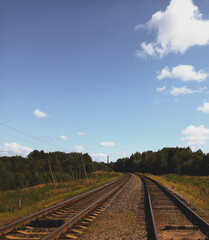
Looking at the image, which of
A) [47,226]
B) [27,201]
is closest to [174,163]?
[27,201]

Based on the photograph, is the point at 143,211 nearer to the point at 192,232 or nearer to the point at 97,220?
the point at 97,220

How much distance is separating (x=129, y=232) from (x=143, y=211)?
366cm

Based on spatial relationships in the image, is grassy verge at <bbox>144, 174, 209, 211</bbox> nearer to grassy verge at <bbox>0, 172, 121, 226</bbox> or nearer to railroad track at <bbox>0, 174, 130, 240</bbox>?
railroad track at <bbox>0, 174, 130, 240</bbox>

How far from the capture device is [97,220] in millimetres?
9070

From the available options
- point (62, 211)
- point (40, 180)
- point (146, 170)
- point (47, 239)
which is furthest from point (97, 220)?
point (146, 170)

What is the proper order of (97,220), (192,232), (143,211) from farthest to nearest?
1. (143,211)
2. (97,220)
3. (192,232)

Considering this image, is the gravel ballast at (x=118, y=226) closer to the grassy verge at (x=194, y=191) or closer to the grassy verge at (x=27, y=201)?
the grassy verge at (x=27, y=201)

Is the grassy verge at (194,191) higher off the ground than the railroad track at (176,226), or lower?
lower

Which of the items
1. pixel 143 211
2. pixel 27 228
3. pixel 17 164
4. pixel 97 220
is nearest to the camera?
pixel 27 228

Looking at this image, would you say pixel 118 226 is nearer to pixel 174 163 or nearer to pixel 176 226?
pixel 176 226

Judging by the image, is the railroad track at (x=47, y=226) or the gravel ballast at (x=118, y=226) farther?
the gravel ballast at (x=118, y=226)

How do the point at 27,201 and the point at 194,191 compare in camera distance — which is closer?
the point at 27,201

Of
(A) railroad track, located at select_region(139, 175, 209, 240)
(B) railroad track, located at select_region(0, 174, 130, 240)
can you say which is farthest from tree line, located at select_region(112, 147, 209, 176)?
(B) railroad track, located at select_region(0, 174, 130, 240)

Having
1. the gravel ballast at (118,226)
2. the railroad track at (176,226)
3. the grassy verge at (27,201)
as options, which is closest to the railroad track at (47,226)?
the gravel ballast at (118,226)
